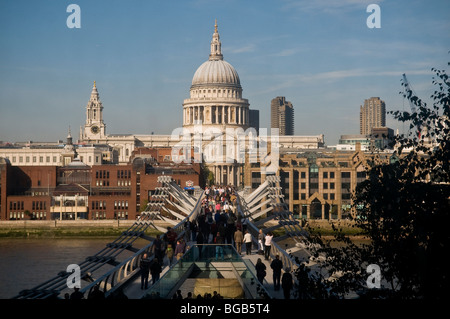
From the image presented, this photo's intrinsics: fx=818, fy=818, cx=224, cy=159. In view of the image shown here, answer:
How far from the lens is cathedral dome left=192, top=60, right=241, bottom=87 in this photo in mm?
108000

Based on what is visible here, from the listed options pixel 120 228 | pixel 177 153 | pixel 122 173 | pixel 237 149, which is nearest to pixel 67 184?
pixel 122 173

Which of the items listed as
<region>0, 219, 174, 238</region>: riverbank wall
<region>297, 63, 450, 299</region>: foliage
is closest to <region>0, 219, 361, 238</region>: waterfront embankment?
<region>0, 219, 174, 238</region>: riverbank wall

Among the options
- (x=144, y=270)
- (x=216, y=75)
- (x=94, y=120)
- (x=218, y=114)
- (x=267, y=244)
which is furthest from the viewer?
(x=94, y=120)

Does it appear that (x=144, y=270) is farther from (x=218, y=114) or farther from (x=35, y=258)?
(x=218, y=114)

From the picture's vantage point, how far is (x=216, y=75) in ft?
356

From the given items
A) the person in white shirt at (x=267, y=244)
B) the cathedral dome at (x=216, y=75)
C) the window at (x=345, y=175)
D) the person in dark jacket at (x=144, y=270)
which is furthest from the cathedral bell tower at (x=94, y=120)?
the person in dark jacket at (x=144, y=270)

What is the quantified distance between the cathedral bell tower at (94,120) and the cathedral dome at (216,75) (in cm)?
1377

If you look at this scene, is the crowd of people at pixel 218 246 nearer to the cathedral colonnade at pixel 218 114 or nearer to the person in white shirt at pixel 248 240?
the person in white shirt at pixel 248 240

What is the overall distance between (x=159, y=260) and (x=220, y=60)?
101 m

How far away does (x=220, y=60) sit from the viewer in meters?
112

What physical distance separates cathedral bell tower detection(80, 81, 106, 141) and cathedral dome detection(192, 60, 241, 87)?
542 inches

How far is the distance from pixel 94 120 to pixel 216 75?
18.4 m

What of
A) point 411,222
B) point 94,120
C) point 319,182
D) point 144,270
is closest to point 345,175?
point 319,182
